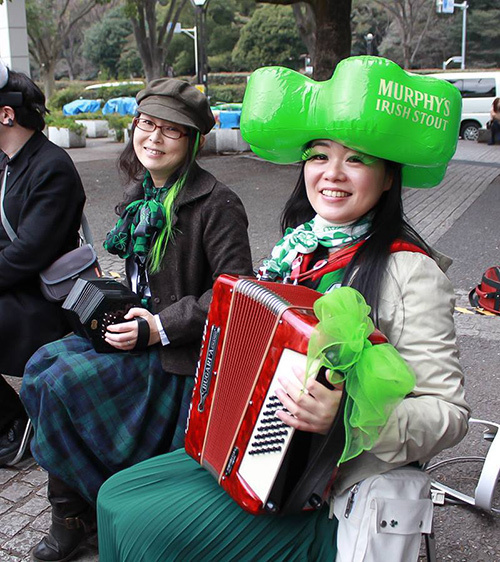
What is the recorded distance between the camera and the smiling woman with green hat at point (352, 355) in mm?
1658

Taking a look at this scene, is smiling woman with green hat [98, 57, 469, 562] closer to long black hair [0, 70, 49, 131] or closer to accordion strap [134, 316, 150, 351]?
accordion strap [134, 316, 150, 351]

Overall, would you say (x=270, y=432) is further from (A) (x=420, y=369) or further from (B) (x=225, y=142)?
(B) (x=225, y=142)

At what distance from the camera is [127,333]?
8.57ft

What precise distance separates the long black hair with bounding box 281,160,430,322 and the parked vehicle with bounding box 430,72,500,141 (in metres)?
22.0

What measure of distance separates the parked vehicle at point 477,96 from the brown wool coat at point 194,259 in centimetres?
2148

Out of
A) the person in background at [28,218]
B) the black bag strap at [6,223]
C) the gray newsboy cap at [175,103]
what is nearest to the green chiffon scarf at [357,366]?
the gray newsboy cap at [175,103]

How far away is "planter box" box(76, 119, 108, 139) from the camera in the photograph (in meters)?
21.4

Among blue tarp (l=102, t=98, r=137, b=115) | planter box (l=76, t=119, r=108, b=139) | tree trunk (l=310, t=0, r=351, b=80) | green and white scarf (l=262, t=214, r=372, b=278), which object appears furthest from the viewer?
blue tarp (l=102, t=98, r=137, b=115)

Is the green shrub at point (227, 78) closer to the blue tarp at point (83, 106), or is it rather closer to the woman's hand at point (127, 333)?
the blue tarp at point (83, 106)

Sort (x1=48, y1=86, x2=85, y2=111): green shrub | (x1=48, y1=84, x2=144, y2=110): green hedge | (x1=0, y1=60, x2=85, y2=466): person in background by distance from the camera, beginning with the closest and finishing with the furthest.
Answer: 1. (x1=0, y1=60, x2=85, y2=466): person in background
2. (x1=48, y1=86, x2=85, y2=111): green shrub
3. (x1=48, y1=84, x2=144, y2=110): green hedge

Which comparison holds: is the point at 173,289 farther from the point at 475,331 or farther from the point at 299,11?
the point at 299,11

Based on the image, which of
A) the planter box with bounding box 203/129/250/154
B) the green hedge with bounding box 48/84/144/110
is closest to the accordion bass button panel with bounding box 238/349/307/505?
the planter box with bounding box 203/129/250/154

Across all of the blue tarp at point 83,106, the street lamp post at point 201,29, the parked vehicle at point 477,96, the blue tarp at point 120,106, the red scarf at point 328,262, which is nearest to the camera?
the red scarf at point 328,262

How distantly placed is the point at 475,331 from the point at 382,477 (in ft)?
12.4
